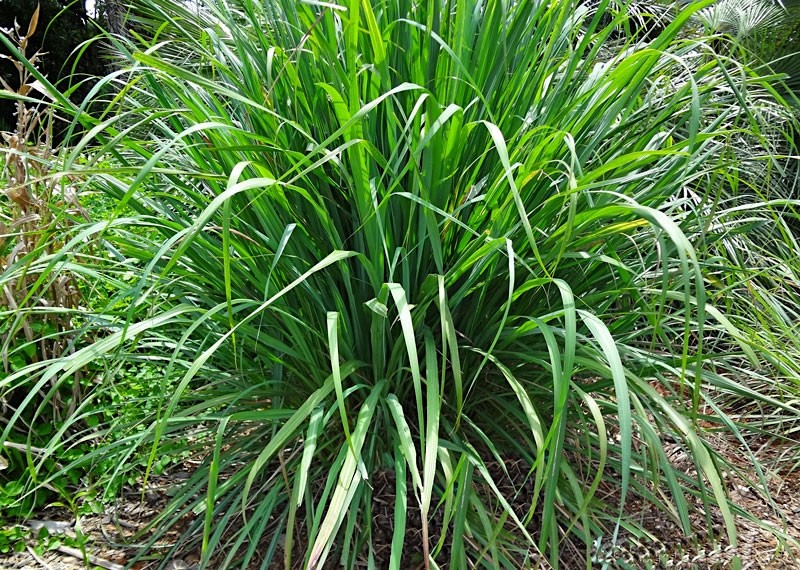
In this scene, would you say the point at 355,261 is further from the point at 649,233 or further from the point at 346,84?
the point at 649,233

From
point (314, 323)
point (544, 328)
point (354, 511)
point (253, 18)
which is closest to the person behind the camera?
point (544, 328)

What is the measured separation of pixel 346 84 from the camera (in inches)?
49.3

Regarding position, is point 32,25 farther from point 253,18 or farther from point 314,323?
point 314,323

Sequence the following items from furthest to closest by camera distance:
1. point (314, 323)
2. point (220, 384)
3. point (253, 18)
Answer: point (220, 384), point (253, 18), point (314, 323)

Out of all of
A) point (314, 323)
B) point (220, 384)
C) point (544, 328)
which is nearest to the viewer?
point (544, 328)

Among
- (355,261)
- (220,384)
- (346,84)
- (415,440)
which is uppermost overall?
(346,84)

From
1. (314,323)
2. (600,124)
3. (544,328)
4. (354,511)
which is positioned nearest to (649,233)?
(600,124)

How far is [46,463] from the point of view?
5.35 ft

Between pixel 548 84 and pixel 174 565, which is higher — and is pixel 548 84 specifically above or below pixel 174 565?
above

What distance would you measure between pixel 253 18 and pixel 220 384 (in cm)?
84

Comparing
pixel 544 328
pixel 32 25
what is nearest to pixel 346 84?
pixel 544 328

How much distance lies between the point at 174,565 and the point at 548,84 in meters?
1.33

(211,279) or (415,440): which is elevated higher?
(211,279)

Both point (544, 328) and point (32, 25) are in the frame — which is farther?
point (32, 25)
